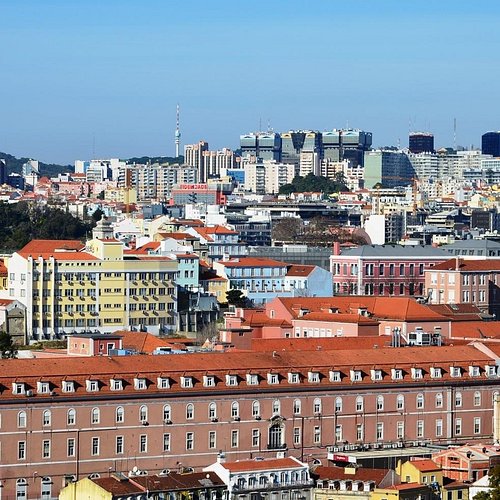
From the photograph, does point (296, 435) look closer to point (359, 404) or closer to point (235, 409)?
point (235, 409)

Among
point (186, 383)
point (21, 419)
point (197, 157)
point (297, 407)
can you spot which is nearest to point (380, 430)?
point (297, 407)

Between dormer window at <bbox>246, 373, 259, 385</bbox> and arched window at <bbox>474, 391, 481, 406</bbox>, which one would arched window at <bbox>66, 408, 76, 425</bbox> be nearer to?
dormer window at <bbox>246, 373, 259, 385</bbox>

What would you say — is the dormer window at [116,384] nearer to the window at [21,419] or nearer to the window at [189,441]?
the window at [189,441]

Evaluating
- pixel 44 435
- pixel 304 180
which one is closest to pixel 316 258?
pixel 44 435

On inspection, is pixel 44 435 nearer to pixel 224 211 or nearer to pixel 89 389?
pixel 89 389

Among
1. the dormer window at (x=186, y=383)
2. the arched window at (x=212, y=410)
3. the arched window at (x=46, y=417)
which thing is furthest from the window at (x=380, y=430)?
the arched window at (x=46, y=417)
